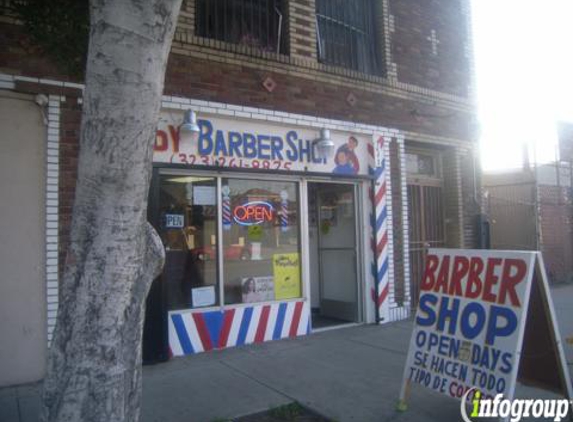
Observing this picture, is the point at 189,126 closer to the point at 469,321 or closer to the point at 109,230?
the point at 109,230

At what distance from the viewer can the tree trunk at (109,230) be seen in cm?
260

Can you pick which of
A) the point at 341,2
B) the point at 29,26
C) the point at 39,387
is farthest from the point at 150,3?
the point at 341,2

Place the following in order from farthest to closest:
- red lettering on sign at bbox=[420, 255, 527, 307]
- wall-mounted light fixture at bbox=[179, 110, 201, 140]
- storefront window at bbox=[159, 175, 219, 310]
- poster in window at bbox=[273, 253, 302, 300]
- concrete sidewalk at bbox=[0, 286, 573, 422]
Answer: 1. poster in window at bbox=[273, 253, 302, 300]
2. storefront window at bbox=[159, 175, 219, 310]
3. wall-mounted light fixture at bbox=[179, 110, 201, 140]
4. concrete sidewalk at bbox=[0, 286, 573, 422]
5. red lettering on sign at bbox=[420, 255, 527, 307]

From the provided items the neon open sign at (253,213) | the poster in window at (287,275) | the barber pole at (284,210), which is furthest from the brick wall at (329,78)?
the poster in window at (287,275)

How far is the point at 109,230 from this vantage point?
2.65 meters

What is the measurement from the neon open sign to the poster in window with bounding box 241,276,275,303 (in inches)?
30.8

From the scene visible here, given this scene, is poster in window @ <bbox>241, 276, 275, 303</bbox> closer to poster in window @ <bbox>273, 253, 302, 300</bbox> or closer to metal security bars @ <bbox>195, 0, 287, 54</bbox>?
poster in window @ <bbox>273, 253, 302, 300</bbox>

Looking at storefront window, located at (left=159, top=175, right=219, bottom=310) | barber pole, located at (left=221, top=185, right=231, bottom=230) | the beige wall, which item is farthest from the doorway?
the beige wall

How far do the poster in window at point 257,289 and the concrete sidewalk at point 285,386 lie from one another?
0.65 metres

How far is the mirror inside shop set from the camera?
20.5ft

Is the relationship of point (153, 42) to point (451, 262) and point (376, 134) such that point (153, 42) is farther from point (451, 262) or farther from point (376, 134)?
point (376, 134)


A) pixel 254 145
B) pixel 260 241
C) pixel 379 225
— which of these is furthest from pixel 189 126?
pixel 379 225

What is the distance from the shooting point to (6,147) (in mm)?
5223

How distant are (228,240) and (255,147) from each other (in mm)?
1313
